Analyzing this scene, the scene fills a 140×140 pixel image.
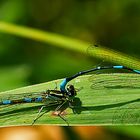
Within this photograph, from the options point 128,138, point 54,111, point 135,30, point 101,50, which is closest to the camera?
point 54,111

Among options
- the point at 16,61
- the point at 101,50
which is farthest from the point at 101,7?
the point at 101,50

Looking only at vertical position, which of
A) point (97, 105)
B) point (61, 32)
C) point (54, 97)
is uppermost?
point (61, 32)

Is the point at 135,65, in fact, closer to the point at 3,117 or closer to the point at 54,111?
the point at 54,111

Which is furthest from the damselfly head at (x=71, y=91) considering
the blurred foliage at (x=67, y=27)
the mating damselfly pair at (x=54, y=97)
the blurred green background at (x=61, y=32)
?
the blurred foliage at (x=67, y=27)

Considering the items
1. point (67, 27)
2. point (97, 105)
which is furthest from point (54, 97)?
point (67, 27)

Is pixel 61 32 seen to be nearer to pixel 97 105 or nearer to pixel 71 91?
pixel 71 91

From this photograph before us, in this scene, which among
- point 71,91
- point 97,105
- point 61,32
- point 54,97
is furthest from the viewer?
point 61,32
